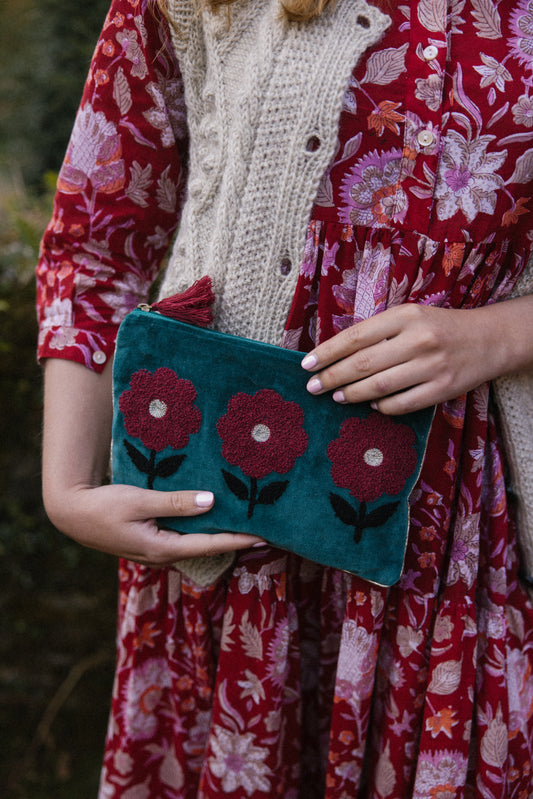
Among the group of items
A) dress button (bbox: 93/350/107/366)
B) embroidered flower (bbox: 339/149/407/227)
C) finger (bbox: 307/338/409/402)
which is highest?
embroidered flower (bbox: 339/149/407/227)

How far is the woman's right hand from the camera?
0.85 m

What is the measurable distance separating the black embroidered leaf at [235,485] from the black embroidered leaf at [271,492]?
0.08 feet

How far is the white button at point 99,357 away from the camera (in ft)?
3.14

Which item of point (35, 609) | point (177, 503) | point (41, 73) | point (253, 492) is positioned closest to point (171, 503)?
point (177, 503)

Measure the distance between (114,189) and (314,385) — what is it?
48cm

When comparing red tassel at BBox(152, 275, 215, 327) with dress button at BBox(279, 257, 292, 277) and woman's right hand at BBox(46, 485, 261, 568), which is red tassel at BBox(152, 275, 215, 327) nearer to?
dress button at BBox(279, 257, 292, 277)

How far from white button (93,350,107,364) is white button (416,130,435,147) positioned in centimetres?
60

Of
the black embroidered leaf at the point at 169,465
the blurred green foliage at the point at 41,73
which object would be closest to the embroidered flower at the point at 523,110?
the black embroidered leaf at the point at 169,465

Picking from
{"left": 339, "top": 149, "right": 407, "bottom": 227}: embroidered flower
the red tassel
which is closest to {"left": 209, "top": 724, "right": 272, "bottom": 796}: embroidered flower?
the red tassel

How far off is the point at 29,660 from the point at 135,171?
5.73 ft

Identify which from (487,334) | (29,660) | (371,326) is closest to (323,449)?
(371,326)

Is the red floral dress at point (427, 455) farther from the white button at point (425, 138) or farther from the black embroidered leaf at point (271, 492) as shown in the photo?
the black embroidered leaf at point (271, 492)

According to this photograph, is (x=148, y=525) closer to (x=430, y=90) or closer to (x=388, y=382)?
(x=388, y=382)

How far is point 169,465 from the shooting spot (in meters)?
0.87
